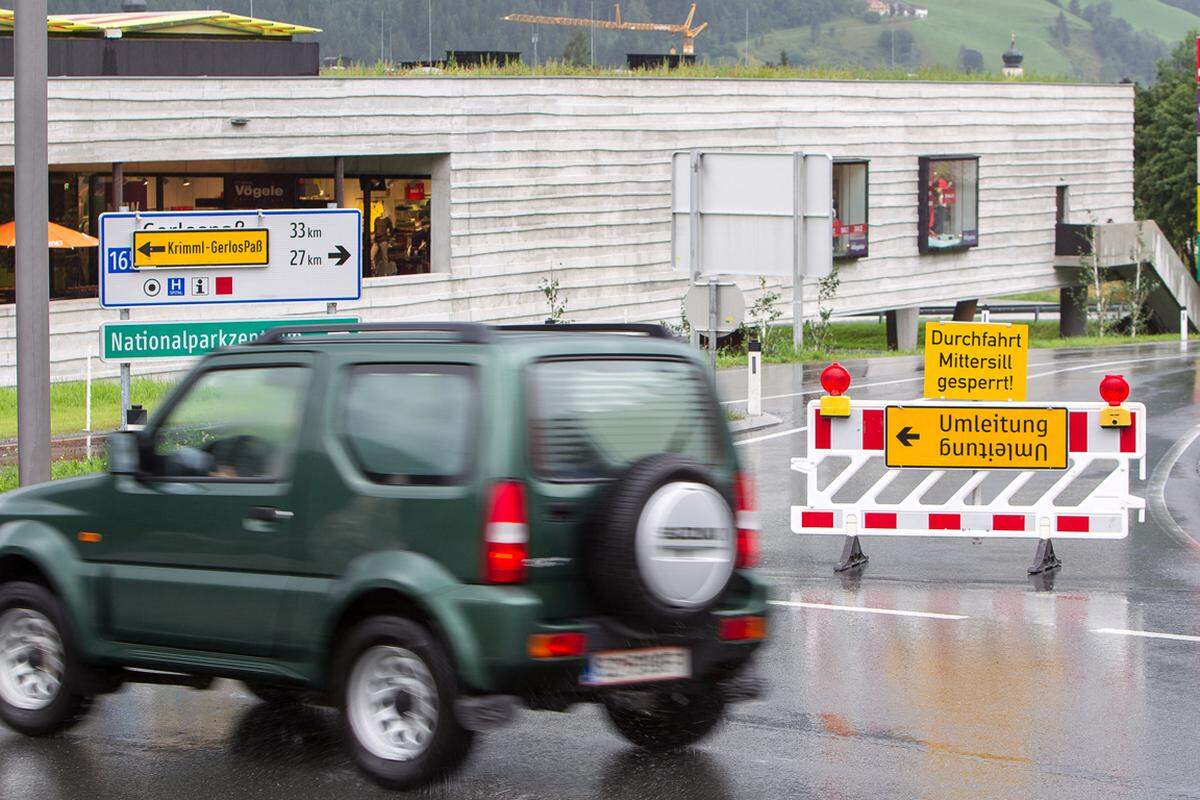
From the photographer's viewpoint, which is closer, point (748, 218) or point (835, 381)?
point (835, 381)

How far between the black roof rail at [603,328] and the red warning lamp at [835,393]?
17.7 ft

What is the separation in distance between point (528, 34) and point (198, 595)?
545 feet

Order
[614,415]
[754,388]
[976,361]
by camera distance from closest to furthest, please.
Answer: [614,415], [976,361], [754,388]

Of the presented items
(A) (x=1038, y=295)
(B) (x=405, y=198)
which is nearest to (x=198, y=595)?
(B) (x=405, y=198)

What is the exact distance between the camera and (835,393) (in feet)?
44.5

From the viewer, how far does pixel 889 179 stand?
158ft

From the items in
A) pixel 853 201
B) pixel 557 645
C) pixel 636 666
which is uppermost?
pixel 853 201

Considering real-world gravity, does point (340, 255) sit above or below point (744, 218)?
below

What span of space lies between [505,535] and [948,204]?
1762 inches

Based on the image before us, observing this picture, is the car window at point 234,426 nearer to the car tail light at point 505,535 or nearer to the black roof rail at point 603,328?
the black roof rail at point 603,328

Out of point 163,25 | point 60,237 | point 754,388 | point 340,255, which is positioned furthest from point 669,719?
point 163,25

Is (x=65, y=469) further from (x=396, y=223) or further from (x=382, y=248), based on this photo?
(x=396, y=223)

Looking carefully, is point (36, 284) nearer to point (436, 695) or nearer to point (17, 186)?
point (17, 186)

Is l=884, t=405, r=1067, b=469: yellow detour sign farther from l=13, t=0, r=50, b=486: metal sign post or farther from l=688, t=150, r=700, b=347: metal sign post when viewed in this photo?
l=688, t=150, r=700, b=347: metal sign post
